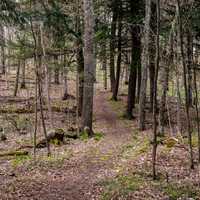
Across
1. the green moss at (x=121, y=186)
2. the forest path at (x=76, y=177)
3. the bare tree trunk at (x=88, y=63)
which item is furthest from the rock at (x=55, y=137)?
the green moss at (x=121, y=186)

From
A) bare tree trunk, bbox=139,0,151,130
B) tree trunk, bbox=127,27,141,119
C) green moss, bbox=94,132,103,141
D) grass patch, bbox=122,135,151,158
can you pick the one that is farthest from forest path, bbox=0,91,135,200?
tree trunk, bbox=127,27,141,119

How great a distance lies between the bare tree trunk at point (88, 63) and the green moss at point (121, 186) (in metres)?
8.71

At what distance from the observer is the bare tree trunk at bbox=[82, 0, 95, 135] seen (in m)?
19.6

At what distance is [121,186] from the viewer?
35.9 ft

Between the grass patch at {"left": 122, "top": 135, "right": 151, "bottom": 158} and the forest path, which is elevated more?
the grass patch at {"left": 122, "top": 135, "right": 151, "bottom": 158}

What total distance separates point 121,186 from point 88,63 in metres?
9.80

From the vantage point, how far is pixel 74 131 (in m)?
22.3

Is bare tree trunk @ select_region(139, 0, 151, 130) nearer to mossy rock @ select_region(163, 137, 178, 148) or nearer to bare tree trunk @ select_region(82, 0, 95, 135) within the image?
bare tree trunk @ select_region(82, 0, 95, 135)

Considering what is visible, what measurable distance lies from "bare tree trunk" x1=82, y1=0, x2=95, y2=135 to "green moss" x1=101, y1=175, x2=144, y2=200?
8709 mm

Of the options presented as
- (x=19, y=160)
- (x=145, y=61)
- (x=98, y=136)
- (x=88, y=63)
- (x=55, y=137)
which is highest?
(x=145, y=61)

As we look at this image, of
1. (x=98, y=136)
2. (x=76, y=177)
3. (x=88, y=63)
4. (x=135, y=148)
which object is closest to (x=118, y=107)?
(x=98, y=136)

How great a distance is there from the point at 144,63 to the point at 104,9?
23.3 ft

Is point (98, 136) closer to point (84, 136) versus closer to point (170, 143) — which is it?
point (84, 136)

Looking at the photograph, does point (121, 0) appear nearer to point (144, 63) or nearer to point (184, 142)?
point (144, 63)
